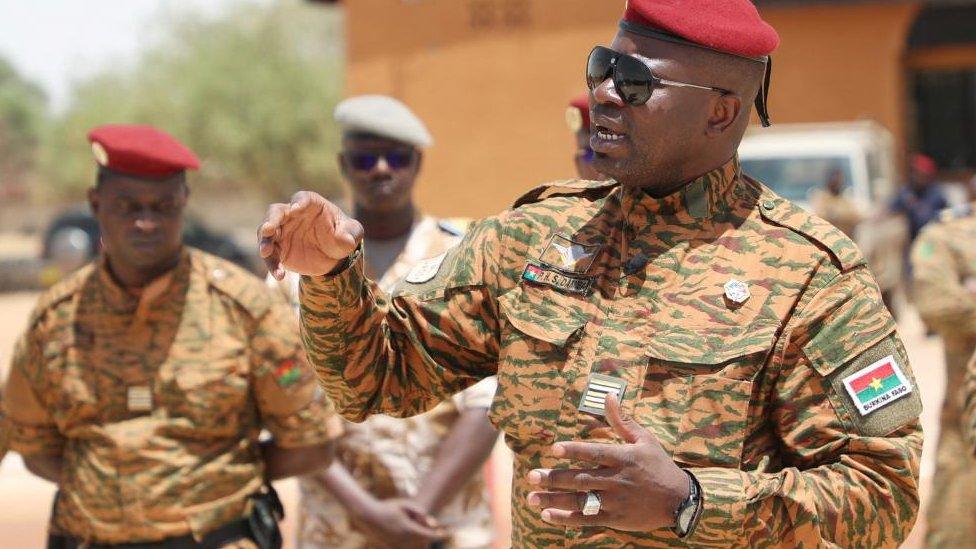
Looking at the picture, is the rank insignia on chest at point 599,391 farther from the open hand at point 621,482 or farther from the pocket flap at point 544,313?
the open hand at point 621,482

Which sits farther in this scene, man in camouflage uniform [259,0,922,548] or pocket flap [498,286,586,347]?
pocket flap [498,286,586,347]

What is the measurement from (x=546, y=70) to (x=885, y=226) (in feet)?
18.6

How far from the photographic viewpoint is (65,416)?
4051 millimetres

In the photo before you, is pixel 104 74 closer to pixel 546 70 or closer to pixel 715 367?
pixel 546 70

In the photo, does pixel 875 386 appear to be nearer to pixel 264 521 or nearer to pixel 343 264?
pixel 343 264

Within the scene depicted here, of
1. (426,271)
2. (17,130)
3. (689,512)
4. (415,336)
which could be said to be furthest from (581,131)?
(17,130)

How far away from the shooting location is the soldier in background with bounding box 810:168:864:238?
14203 mm

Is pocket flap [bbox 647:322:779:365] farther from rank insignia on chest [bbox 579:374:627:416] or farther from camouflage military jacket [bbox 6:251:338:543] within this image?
camouflage military jacket [bbox 6:251:338:543]

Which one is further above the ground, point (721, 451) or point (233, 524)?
point (721, 451)

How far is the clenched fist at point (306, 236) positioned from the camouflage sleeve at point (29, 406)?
199 centimetres

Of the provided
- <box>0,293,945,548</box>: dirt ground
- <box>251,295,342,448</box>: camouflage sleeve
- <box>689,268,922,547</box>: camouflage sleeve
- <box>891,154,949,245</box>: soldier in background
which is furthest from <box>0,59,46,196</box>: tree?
<box>689,268,922,547</box>: camouflage sleeve

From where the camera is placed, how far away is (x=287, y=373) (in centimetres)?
411

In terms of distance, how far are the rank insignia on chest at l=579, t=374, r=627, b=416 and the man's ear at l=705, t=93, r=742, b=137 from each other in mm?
510

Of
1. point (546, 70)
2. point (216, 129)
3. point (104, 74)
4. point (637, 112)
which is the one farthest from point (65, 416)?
point (104, 74)
